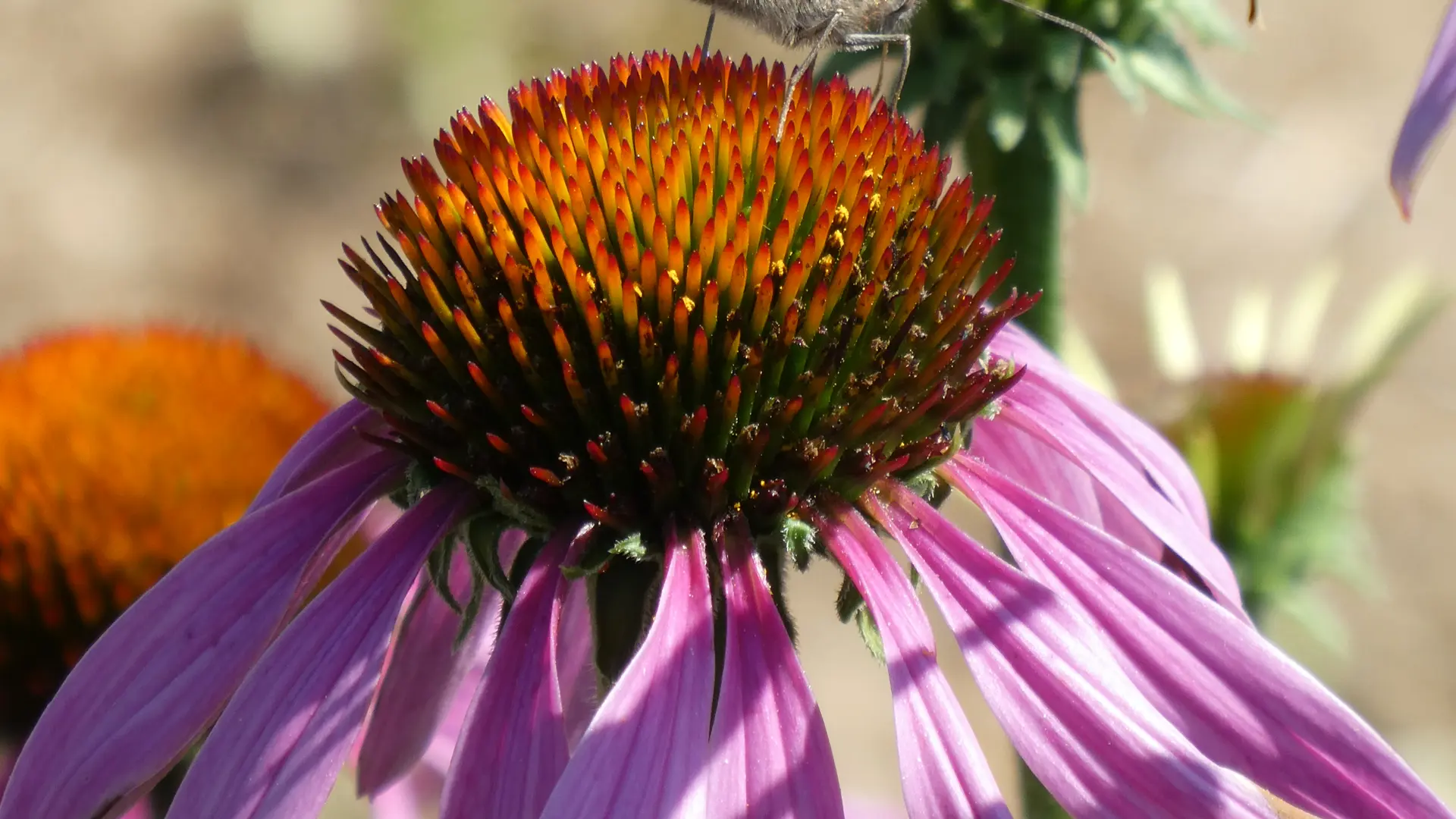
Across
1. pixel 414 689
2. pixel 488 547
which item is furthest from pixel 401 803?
pixel 488 547

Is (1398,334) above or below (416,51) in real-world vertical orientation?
below

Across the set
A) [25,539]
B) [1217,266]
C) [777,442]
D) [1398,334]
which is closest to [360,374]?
[777,442]

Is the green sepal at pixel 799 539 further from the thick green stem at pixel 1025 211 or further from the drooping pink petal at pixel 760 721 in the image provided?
the thick green stem at pixel 1025 211

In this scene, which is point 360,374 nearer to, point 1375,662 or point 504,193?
point 504,193

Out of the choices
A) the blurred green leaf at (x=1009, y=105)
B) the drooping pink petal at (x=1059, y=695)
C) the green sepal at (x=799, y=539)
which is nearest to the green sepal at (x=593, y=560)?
the green sepal at (x=799, y=539)

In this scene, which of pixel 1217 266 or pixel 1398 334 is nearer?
pixel 1398 334

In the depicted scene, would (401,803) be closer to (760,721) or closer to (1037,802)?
(1037,802)
